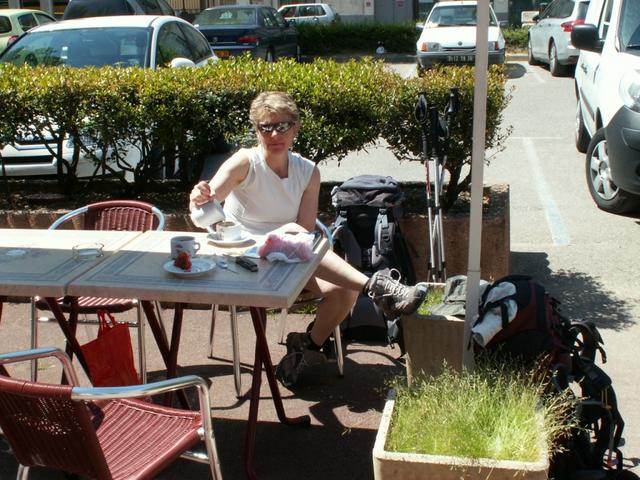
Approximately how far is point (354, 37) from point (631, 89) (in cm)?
1880

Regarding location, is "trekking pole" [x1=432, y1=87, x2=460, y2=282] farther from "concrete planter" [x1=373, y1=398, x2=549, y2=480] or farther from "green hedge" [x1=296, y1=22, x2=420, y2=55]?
"green hedge" [x1=296, y1=22, x2=420, y2=55]

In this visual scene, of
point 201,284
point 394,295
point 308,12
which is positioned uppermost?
point 201,284

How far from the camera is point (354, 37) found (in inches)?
992

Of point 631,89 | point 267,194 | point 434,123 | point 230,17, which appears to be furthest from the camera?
point 230,17

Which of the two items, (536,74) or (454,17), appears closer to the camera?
(536,74)

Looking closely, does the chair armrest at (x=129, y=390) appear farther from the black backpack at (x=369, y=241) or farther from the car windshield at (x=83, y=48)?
the car windshield at (x=83, y=48)

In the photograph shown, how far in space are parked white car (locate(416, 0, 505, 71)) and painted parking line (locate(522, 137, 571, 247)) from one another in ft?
24.0

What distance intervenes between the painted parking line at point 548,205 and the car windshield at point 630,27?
148 cm

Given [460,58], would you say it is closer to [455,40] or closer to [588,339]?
[455,40]

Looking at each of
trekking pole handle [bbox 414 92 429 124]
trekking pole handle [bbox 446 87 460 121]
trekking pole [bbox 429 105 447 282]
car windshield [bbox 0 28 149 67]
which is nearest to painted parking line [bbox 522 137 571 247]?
trekking pole [bbox 429 105 447 282]

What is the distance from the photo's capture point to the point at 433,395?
3.33 meters

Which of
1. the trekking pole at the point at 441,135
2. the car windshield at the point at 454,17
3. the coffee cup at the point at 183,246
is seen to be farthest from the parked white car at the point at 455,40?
the coffee cup at the point at 183,246

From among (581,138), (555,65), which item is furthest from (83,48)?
(555,65)

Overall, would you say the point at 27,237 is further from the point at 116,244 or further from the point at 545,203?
the point at 545,203
